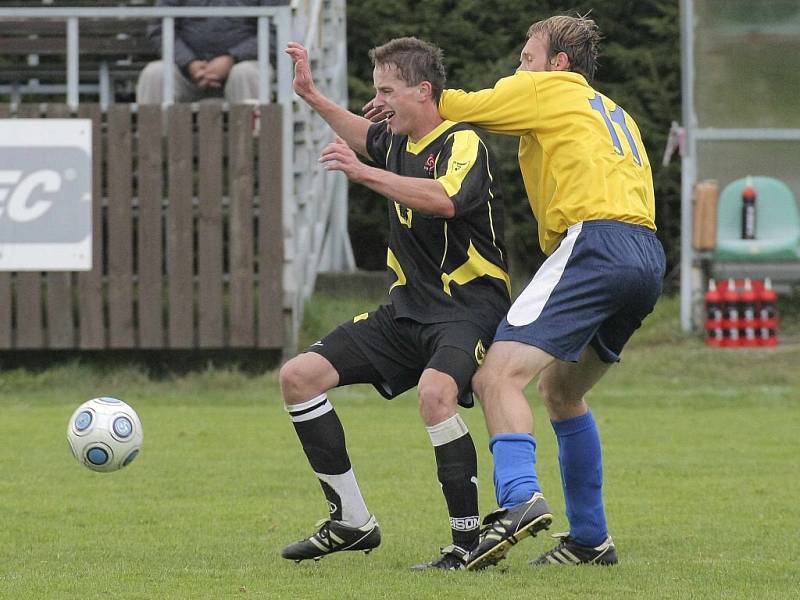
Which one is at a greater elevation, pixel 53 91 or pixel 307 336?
pixel 53 91

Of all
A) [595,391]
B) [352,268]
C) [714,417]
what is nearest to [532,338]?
[714,417]

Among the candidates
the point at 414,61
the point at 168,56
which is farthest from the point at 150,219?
the point at 414,61

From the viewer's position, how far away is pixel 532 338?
19.5 ft

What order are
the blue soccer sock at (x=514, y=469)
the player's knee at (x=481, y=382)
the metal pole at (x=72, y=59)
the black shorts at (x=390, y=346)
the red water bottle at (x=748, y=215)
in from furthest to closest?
the red water bottle at (x=748, y=215), the metal pole at (x=72, y=59), the black shorts at (x=390, y=346), the player's knee at (x=481, y=382), the blue soccer sock at (x=514, y=469)

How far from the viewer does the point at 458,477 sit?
6203mm

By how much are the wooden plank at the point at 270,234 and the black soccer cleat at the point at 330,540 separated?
26.5 ft

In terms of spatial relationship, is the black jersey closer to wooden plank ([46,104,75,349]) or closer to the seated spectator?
the seated spectator

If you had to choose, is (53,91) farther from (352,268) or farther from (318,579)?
(318,579)

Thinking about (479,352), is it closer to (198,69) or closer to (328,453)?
(328,453)

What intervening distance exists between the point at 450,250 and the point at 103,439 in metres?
1.78

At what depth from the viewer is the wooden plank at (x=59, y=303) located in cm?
1448

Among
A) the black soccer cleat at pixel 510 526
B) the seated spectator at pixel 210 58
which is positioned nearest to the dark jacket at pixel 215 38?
the seated spectator at pixel 210 58

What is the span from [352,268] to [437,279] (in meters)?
13.0

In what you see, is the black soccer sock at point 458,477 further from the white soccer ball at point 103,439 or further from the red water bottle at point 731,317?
the red water bottle at point 731,317
